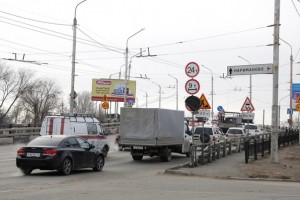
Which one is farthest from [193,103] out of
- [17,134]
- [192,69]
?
[17,134]

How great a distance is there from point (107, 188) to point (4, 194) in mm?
2833

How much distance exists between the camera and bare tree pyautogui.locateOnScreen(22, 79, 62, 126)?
10681 centimetres

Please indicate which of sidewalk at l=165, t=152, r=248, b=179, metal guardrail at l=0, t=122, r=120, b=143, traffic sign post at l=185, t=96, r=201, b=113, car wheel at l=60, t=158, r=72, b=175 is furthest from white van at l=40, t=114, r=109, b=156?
metal guardrail at l=0, t=122, r=120, b=143

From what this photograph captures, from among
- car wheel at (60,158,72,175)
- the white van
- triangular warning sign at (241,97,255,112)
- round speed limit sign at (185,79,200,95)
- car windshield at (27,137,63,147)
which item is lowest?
car wheel at (60,158,72,175)

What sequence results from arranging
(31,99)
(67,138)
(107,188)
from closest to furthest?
(107,188), (67,138), (31,99)

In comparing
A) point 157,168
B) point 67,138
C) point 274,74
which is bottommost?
point 157,168

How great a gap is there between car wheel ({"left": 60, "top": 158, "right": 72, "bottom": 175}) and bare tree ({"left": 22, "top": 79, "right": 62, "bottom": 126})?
8812 cm

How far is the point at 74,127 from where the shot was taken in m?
23.8

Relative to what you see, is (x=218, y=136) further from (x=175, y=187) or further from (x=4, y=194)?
(x=4, y=194)

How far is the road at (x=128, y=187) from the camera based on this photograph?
11.8 metres

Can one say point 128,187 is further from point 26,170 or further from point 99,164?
point 99,164

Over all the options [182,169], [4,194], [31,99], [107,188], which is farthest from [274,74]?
[31,99]

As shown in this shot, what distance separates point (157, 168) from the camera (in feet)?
69.8

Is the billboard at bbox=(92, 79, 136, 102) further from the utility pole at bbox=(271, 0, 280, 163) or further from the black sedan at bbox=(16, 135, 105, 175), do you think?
the black sedan at bbox=(16, 135, 105, 175)
